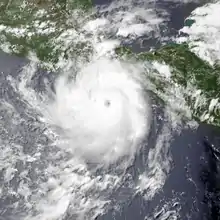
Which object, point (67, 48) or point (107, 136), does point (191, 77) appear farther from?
point (67, 48)

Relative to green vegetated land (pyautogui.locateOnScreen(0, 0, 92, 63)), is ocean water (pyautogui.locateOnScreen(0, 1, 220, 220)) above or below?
below

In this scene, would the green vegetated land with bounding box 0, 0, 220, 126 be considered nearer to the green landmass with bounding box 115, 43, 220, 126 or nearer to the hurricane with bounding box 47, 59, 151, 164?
the green landmass with bounding box 115, 43, 220, 126

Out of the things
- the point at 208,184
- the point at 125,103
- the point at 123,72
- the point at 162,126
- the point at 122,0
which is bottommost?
the point at 208,184

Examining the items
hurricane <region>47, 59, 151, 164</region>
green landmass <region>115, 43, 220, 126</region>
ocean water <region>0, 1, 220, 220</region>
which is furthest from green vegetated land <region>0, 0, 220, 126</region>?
hurricane <region>47, 59, 151, 164</region>

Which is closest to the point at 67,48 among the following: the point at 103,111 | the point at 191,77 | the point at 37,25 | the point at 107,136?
the point at 37,25

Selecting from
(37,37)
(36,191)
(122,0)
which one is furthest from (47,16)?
(36,191)

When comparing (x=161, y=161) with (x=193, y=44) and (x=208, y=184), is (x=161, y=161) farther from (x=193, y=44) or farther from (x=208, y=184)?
(x=193, y=44)

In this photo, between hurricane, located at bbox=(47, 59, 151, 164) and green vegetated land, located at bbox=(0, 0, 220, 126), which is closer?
hurricane, located at bbox=(47, 59, 151, 164)

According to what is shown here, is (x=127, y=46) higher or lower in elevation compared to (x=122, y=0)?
lower
